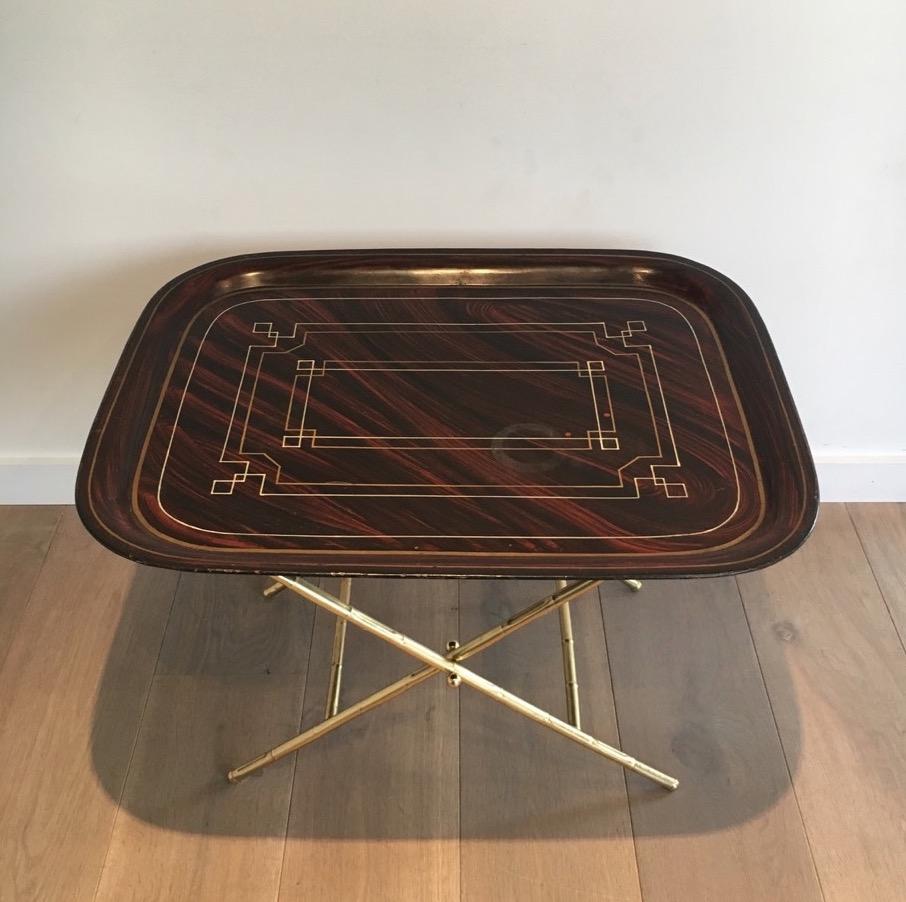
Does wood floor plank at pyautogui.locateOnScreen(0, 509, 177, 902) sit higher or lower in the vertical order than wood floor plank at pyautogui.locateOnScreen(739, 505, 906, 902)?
lower

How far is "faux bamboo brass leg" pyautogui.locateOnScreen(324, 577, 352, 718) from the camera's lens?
54.9 inches

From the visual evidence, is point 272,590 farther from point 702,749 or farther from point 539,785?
point 702,749

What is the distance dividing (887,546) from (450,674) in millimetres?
985

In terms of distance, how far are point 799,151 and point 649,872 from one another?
1.06 meters

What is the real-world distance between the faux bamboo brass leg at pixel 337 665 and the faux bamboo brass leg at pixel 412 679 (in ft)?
0.24

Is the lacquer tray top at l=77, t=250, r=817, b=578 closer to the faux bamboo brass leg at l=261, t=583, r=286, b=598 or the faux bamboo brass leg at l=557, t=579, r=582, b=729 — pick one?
the faux bamboo brass leg at l=557, t=579, r=582, b=729

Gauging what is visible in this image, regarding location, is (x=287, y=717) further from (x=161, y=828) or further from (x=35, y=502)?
(x=35, y=502)

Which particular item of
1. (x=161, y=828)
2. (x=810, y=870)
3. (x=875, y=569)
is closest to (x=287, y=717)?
(x=161, y=828)

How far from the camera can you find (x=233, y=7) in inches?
45.1

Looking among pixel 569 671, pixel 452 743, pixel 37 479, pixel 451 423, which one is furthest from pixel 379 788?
pixel 37 479

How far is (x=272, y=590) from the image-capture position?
63.4 inches

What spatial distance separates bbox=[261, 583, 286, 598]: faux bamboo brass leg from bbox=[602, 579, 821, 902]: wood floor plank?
59cm

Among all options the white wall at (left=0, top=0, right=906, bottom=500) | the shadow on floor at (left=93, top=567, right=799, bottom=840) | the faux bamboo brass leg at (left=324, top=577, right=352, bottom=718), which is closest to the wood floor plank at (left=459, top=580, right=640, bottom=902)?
the shadow on floor at (left=93, top=567, right=799, bottom=840)

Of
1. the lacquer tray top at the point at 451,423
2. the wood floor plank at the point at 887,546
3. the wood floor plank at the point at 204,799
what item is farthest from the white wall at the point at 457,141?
the wood floor plank at the point at 204,799
